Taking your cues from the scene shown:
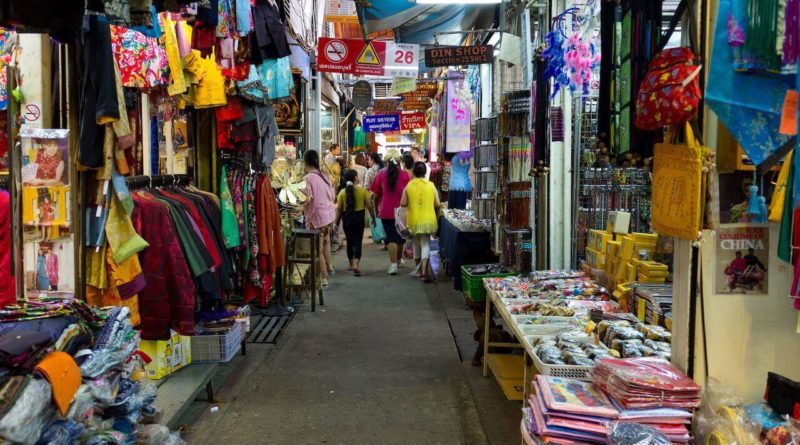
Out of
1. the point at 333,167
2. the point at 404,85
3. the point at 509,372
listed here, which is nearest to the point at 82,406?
the point at 509,372

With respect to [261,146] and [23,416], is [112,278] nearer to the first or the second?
[23,416]

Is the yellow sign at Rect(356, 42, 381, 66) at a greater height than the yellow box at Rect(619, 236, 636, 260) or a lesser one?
greater

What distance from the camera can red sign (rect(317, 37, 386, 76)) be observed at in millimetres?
10602

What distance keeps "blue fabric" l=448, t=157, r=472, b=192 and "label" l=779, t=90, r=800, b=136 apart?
9.64 meters

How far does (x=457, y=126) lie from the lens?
36.3ft

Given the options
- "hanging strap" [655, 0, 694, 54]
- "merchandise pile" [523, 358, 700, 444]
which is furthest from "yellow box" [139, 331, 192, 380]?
"hanging strap" [655, 0, 694, 54]

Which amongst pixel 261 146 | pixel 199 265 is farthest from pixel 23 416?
pixel 261 146

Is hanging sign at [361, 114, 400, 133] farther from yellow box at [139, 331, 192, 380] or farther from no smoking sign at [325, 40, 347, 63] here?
yellow box at [139, 331, 192, 380]

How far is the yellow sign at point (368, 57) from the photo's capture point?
418 inches

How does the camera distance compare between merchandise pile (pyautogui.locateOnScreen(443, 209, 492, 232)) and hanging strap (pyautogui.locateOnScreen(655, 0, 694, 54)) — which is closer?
hanging strap (pyautogui.locateOnScreen(655, 0, 694, 54))

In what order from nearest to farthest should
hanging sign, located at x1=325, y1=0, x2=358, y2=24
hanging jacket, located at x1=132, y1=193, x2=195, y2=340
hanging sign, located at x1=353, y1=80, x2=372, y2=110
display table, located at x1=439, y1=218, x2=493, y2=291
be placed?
hanging jacket, located at x1=132, y1=193, x2=195, y2=340
display table, located at x1=439, y1=218, x2=493, y2=291
hanging sign, located at x1=325, y1=0, x2=358, y2=24
hanging sign, located at x1=353, y1=80, x2=372, y2=110

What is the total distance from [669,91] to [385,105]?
20753mm

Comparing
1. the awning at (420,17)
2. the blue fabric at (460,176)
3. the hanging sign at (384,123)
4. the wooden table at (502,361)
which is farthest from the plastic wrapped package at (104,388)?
the hanging sign at (384,123)

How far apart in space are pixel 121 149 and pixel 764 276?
3.65 metres
